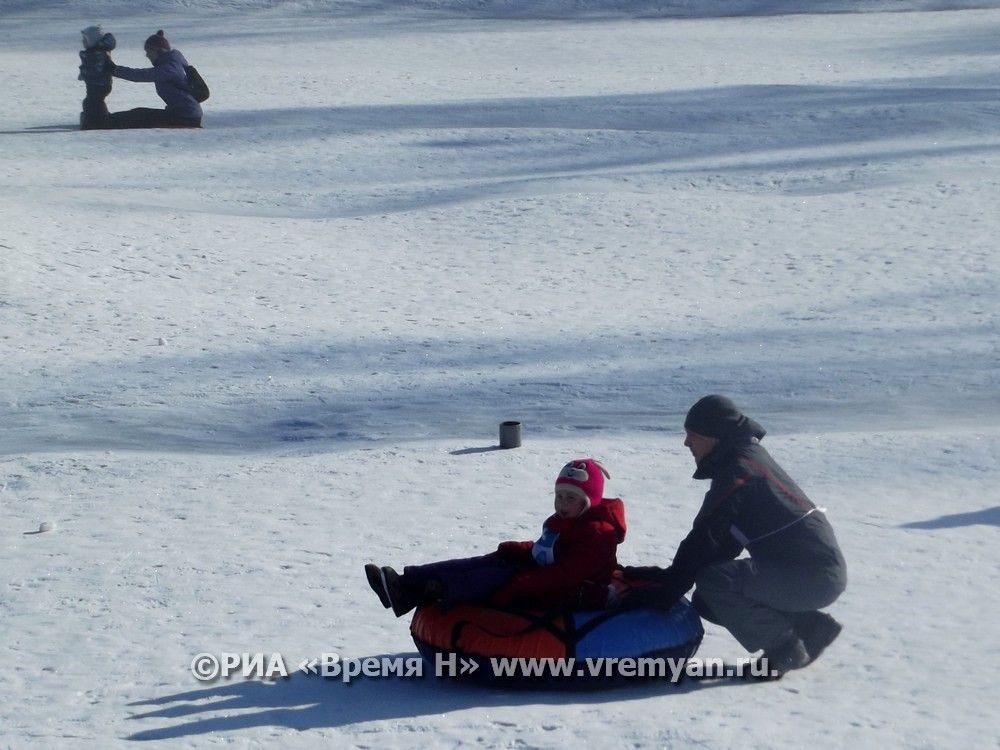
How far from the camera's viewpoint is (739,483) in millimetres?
4648

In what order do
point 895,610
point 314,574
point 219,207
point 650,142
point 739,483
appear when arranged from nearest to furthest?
1. point 739,483
2. point 895,610
3. point 314,574
4. point 219,207
5. point 650,142

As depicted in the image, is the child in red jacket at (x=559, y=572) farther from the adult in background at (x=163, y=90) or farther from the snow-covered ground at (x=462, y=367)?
the adult in background at (x=163, y=90)

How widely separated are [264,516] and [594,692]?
8.12 feet

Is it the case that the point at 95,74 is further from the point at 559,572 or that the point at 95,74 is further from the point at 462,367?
Result: the point at 559,572

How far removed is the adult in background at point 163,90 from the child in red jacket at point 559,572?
13.2 m

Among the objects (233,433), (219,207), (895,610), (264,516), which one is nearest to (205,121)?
(219,207)

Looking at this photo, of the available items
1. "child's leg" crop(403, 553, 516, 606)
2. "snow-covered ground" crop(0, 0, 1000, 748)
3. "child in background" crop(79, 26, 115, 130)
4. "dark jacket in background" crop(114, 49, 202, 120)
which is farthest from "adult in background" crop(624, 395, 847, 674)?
"child in background" crop(79, 26, 115, 130)

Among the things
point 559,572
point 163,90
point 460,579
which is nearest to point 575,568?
point 559,572

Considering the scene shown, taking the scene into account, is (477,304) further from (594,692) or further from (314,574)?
(594,692)

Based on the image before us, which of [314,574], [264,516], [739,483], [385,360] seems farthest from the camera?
[385,360]

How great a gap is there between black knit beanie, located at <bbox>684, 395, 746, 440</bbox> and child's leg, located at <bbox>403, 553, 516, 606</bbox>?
0.75m

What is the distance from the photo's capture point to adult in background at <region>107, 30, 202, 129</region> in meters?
16.8

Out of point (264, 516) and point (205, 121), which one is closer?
point (264, 516)

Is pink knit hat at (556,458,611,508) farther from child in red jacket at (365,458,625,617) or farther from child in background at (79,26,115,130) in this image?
child in background at (79,26,115,130)
